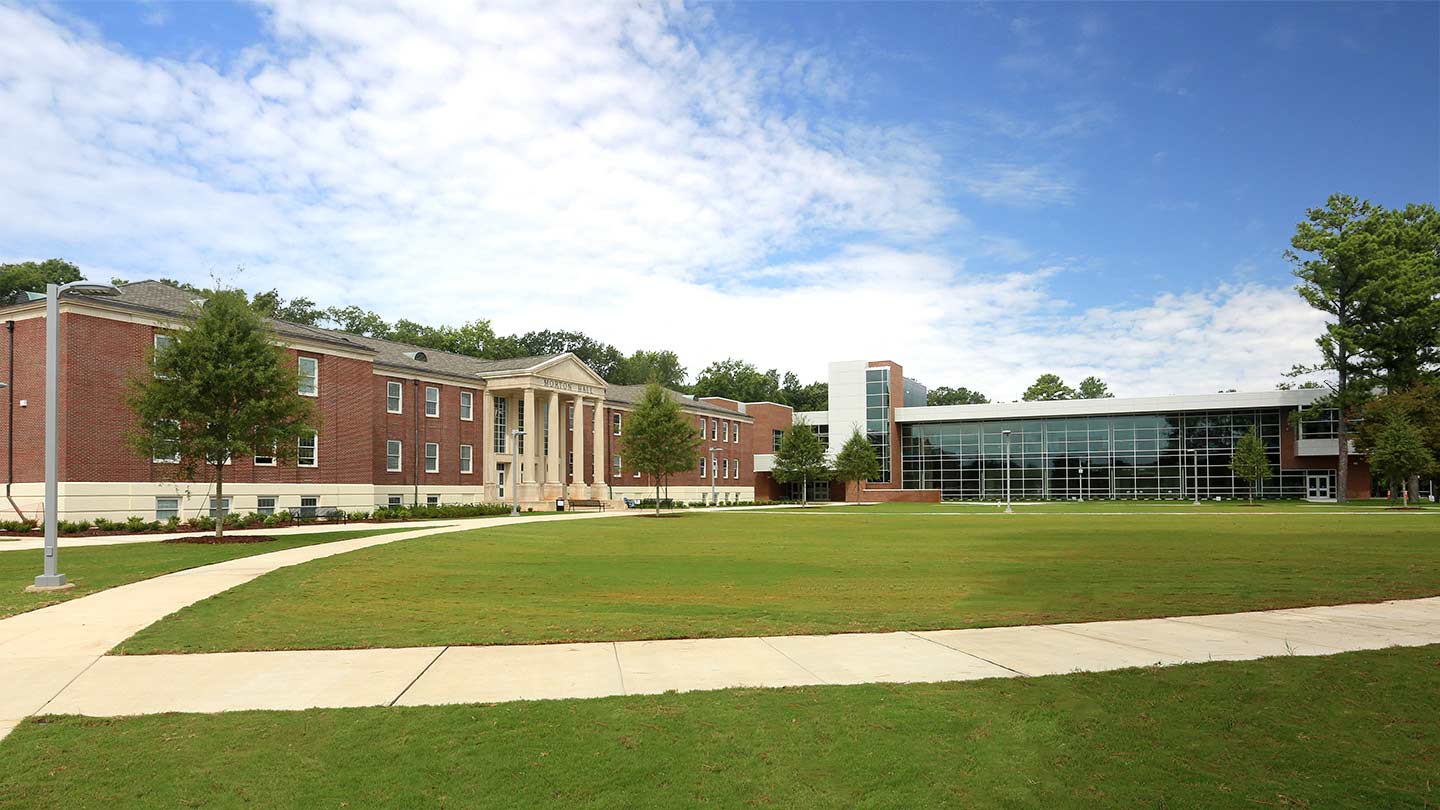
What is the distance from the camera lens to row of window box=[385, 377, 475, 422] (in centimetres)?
5409

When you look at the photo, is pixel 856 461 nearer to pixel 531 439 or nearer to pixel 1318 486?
pixel 531 439

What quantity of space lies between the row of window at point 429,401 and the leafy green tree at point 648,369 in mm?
52799

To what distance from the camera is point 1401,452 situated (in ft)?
194

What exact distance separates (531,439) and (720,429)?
30100mm

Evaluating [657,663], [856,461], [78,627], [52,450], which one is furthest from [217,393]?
[856,461]

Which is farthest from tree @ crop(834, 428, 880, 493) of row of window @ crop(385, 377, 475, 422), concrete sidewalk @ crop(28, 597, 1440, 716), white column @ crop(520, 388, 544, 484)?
concrete sidewalk @ crop(28, 597, 1440, 716)

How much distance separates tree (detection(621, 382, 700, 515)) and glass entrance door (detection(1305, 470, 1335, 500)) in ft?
190

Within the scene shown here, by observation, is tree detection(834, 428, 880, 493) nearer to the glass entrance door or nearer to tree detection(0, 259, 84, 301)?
the glass entrance door

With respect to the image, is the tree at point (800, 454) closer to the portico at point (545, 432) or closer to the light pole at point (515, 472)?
the portico at point (545, 432)

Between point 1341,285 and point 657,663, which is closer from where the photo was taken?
point 657,663

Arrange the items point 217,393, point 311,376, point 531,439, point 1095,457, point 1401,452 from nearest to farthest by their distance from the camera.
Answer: point 217,393 < point 311,376 < point 1401,452 < point 531,439 < point 1095,457

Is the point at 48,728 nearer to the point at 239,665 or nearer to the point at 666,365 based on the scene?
the point at 239,665

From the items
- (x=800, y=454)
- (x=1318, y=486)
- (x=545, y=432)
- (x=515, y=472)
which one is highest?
(x=545, y=432)

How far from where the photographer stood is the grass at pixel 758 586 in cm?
1148
